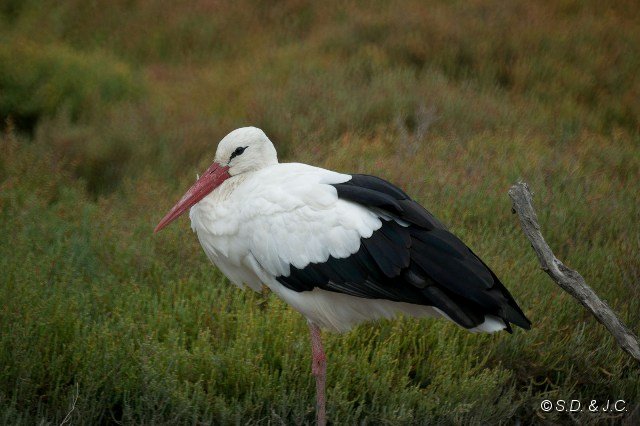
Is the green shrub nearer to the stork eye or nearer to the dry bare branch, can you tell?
the stork eye

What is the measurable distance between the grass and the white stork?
1.28ft

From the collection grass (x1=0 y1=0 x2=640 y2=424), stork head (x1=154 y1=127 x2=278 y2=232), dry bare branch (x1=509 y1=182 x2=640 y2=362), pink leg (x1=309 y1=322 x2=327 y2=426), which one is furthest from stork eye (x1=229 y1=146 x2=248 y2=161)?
dry bare branch (x1=509 y1=182 x2=640 y2=362)

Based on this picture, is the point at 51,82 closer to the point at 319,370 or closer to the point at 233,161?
the point at 233,161

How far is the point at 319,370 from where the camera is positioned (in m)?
3.90

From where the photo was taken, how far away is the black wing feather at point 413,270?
3.46 metres

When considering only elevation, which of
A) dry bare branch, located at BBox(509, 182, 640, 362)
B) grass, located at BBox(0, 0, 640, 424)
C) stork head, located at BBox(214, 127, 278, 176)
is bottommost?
grass, located at BBox(0, 0, 640, 424)

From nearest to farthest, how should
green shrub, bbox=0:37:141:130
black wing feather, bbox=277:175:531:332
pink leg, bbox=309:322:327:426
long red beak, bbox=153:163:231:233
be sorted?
black wing feather, bbox=277:175:531:332
pink leg, bbox=309:322:327:426
long red beak, bbox=153:163:231:233
green shrub, bbox=0:37:141:130

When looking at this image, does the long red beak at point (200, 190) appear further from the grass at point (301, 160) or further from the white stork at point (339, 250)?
the grass at point (301, 160)

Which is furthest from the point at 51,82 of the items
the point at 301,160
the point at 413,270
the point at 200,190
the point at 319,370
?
the point at 413,270

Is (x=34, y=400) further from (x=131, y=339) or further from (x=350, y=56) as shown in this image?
(x=350, y=56)

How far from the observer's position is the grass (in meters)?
3.94

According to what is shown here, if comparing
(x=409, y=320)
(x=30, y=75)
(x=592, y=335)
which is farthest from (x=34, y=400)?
(x=30, y=75)

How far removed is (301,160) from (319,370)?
2725 millimetres

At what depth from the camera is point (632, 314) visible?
470cm
